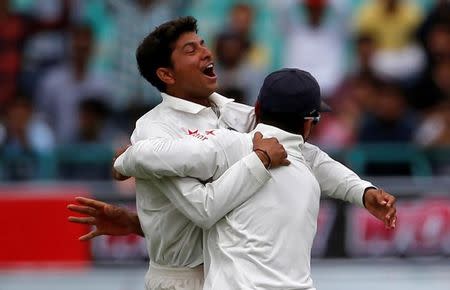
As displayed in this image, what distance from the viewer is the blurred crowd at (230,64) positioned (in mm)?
10805

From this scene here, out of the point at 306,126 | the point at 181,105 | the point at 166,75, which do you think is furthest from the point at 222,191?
the point at 166,75

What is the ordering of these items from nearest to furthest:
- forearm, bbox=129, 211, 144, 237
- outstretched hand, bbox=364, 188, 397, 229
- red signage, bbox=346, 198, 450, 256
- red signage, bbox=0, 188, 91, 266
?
outstretched hand, bbox=364, 188, 397, 229, forearm, bbox=129, 211, 144, 237, red signage, bbox=346, 198, 450, 256, red signage, bbox=0, 188, 91, 266

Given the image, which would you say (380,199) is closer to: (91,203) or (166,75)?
(166,75)

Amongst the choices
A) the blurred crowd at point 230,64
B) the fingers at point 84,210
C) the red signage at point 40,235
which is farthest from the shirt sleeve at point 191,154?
the blurred crowd at point 230,64

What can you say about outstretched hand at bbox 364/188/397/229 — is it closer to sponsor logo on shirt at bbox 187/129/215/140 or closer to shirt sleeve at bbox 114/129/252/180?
shirt sleeve at bbox 114/129/252/180

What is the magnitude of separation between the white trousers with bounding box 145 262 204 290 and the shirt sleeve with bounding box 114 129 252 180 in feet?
1.85

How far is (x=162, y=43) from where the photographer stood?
5312 mm

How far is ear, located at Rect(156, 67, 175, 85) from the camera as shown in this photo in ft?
17.5

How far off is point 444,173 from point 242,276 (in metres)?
5.79

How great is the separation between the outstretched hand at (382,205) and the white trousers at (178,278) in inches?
29.9

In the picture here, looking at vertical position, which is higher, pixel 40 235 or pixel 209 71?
pixel 209 71

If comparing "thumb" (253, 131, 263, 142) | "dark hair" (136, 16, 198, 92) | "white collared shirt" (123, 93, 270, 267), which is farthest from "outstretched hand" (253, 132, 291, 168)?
"dark hair" (136, 16, 198, 92)

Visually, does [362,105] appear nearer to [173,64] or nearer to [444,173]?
[444,173]

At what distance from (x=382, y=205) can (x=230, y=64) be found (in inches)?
250
